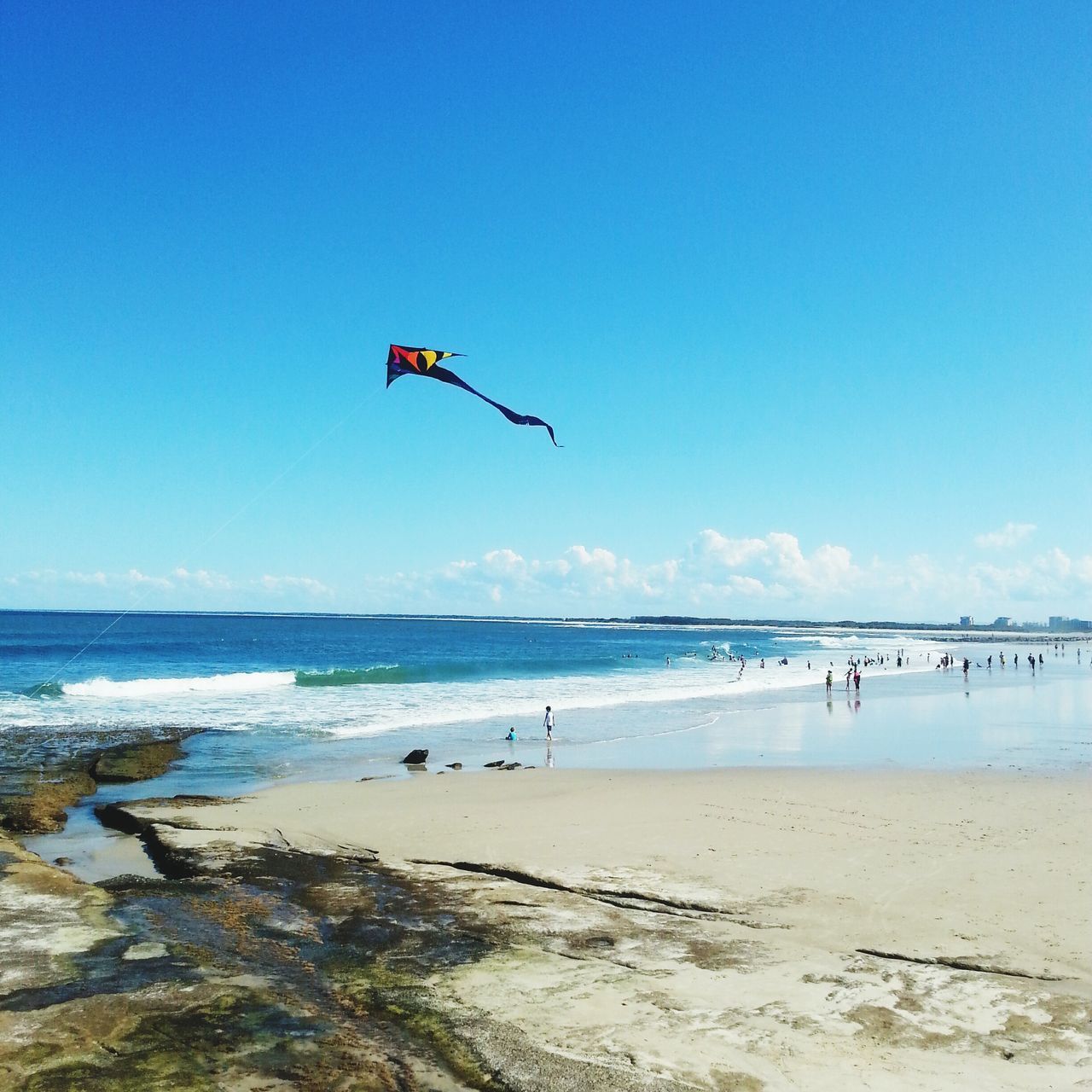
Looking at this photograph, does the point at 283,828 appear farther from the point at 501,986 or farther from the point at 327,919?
the point at 501,986

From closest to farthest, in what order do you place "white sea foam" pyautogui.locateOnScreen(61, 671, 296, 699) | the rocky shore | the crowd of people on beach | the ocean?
the rocky shore < the ocean < the crowd of people on beach < "white sea foam" pyautogui.locateOnScreen(61, 671, 296, 699)

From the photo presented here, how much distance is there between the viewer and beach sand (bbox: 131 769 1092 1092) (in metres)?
5.83

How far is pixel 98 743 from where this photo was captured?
2355 cm

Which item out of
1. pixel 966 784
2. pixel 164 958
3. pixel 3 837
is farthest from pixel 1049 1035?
pixel 3 837

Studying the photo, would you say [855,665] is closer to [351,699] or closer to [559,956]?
[351,699]

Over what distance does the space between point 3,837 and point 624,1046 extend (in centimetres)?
1120

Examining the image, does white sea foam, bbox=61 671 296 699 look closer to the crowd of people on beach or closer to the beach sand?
the crowd of people on beach

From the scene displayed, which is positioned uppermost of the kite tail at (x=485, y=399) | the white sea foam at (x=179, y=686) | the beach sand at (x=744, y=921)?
the kite tail at (x=485, y=399)

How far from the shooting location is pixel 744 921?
8.87 m

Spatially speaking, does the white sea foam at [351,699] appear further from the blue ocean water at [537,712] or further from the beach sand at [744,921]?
the beach sand at [744,921]

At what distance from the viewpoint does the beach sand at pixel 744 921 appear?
5.83m

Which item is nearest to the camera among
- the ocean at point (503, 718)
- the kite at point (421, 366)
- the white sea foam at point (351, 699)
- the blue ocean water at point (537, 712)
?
the kite at point (421, 366)

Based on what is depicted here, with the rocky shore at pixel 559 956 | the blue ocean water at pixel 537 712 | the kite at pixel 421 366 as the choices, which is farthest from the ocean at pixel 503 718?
the kite at pixel 421 366

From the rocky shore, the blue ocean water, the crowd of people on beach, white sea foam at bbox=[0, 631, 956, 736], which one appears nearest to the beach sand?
the rocky shore
